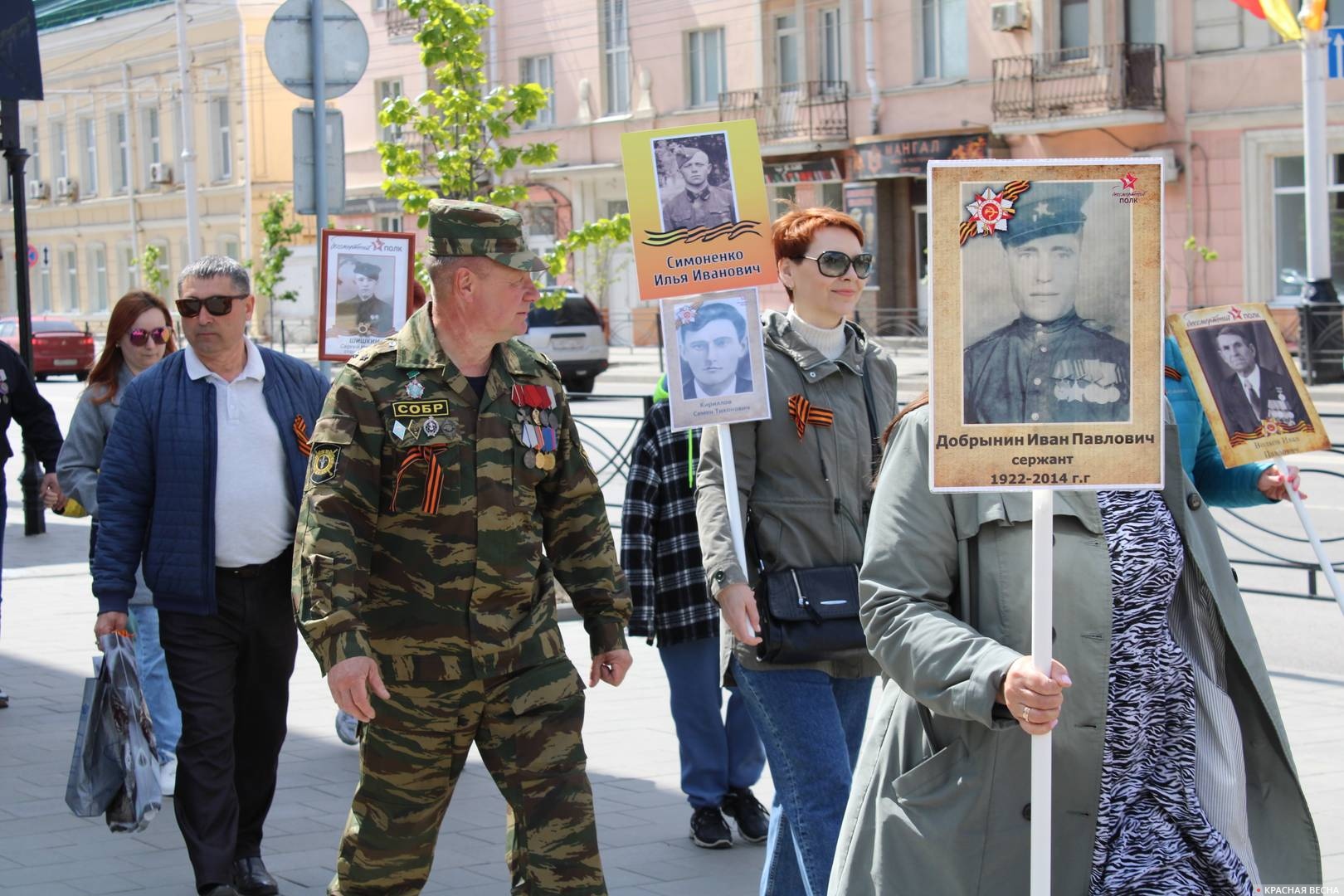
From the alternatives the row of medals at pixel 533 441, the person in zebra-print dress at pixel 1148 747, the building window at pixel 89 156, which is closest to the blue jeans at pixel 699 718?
the row of medals at pixel 533 441

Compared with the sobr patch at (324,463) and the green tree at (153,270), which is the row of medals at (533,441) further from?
the green tree at (153,270)

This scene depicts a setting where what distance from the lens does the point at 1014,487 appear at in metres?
2.87

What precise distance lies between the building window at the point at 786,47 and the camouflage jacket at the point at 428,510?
32870 millimetres


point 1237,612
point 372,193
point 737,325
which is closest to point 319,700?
point 737,325

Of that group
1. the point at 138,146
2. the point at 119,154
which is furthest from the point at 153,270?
the point at 119,154

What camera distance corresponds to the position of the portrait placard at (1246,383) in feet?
17.5

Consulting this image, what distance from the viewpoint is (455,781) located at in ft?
13.7

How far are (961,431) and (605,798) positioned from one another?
3.89 meters

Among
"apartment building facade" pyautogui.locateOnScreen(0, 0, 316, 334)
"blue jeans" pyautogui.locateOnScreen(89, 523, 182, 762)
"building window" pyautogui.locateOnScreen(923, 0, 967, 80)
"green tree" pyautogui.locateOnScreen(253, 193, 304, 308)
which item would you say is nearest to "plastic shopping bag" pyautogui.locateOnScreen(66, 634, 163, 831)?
"blue jeans" pyautogui.locateOnScreen(89, 523, 182, 762)

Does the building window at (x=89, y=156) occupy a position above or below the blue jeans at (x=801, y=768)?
above

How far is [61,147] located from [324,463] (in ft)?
194

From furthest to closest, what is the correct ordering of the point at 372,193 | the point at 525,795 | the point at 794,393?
the point at 372,193 → the point at 794,393 → the point at 525,795

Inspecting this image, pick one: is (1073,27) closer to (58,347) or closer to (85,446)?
(58,347)

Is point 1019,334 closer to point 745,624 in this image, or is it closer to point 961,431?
point 961,431
